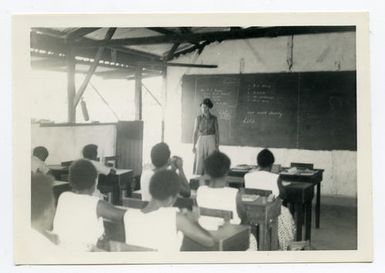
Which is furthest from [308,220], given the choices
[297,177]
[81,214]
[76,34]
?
[76,34]

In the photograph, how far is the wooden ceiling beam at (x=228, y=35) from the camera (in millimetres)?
2926

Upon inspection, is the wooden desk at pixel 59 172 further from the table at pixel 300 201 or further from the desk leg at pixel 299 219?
the desk leg at pixel 299 219

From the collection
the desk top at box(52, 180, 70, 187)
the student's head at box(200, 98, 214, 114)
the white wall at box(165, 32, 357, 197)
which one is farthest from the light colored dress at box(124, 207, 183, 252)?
the student's head at box(200, 98, 214, 114)

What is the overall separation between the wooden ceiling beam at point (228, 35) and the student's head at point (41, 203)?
1.36 metres

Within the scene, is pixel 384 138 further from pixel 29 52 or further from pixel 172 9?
pixel 29 52

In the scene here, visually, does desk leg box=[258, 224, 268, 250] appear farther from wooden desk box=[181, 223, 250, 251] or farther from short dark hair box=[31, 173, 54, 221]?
short dark hair box=[31, 173, 54, 221]

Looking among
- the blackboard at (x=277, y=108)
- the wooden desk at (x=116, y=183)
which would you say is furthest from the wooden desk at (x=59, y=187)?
the blackboard at (x=277, y=108)

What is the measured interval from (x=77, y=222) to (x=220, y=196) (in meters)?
0.90

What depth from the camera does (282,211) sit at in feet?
11.1

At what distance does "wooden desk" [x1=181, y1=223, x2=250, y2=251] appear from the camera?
2504mm

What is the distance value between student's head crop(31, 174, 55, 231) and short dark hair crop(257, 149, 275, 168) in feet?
5.01

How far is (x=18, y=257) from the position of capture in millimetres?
2787

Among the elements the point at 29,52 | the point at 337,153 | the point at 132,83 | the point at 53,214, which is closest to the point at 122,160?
the point at 53,214

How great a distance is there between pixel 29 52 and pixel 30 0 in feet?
1.06
